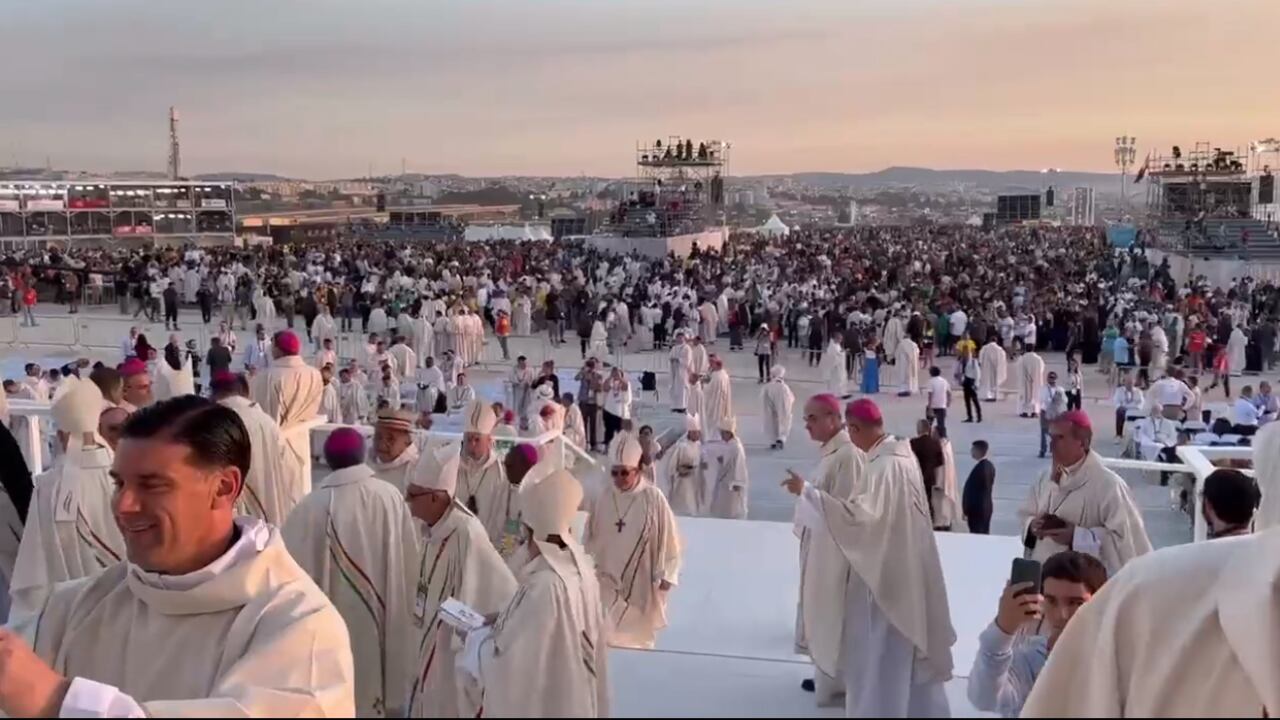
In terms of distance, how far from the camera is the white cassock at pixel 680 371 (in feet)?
49.7

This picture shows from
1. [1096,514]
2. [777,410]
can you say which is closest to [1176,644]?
[1096,514]

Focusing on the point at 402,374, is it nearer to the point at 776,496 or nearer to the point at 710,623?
the point at 776,496

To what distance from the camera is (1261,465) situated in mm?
3602

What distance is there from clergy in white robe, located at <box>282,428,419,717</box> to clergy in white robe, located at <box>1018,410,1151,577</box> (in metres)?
2.61

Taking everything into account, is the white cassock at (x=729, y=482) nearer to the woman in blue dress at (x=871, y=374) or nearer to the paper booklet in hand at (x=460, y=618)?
the paper booklet in hand at (x=460, y=618)

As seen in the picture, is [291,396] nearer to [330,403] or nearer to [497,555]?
[497,555]

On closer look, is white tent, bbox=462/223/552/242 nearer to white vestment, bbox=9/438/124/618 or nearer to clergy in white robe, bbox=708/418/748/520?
clergy in white robe, bbox=708/418/748/520

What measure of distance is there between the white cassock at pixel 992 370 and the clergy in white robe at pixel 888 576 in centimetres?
1171

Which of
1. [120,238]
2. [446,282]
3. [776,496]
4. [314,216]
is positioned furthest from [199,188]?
[776,496]

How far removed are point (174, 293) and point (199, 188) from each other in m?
37.8

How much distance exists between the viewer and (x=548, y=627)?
3305mm

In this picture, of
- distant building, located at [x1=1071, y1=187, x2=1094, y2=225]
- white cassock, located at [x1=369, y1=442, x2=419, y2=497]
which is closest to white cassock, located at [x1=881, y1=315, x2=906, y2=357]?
white cassock, located at [x1=369, y1=442, x2=419, y2=497]

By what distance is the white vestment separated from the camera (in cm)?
413

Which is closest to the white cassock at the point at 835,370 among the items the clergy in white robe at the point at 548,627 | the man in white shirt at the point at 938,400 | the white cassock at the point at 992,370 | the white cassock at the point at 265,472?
the white cassock at the point at 992,370
